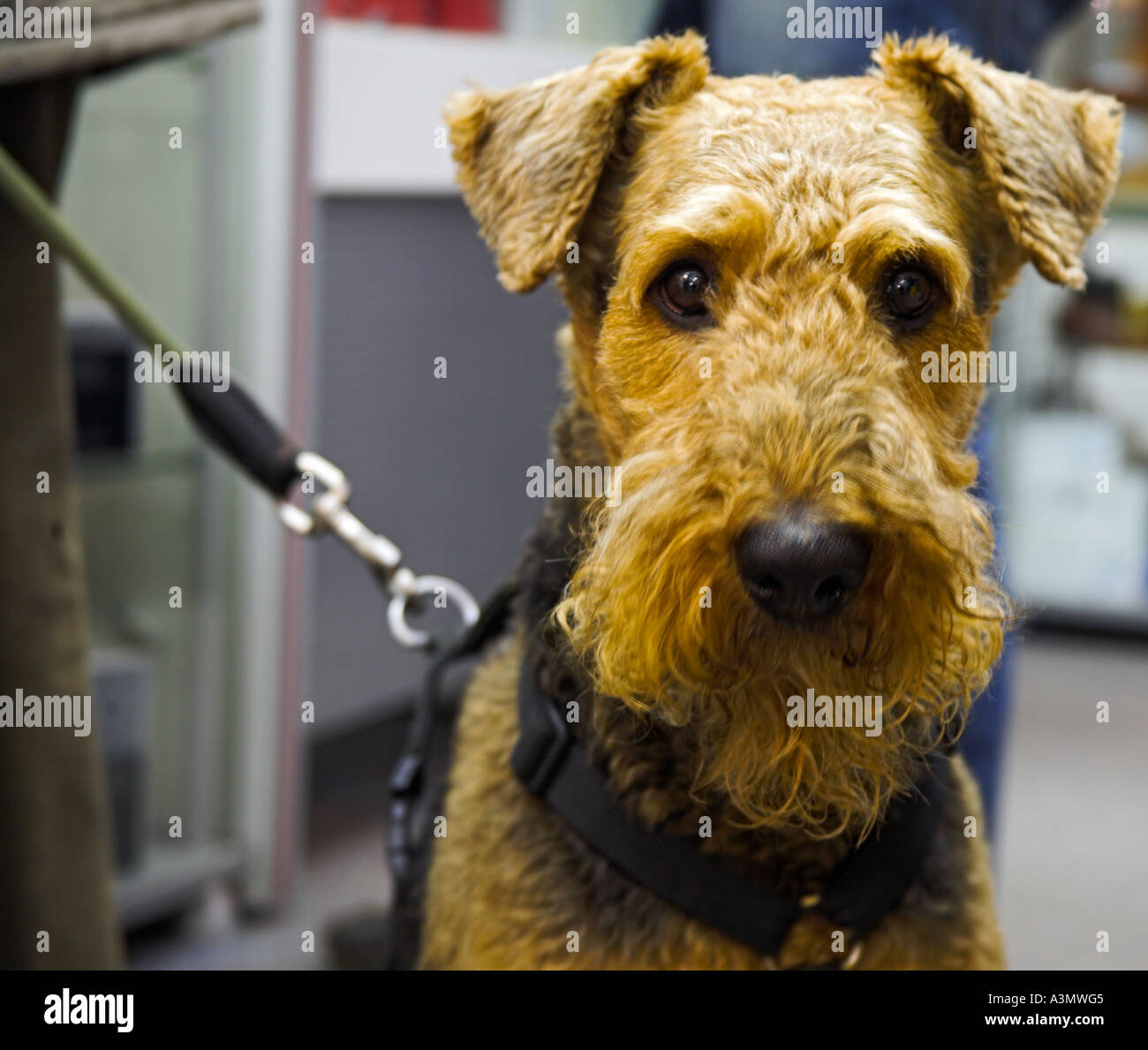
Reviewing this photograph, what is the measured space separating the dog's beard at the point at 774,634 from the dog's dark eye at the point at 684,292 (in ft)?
0.40

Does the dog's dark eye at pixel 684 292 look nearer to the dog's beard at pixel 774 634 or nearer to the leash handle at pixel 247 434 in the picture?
the dog's beard at pixel 774 634

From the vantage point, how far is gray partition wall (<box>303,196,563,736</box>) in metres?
2.77

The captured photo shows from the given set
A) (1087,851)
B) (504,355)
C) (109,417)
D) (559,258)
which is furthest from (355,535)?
(1087,851)

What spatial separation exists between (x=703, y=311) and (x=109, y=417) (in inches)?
65.0

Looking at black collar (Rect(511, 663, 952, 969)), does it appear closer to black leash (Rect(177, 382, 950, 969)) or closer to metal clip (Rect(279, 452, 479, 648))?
black leash (Rect(177, 382, 950, 969))

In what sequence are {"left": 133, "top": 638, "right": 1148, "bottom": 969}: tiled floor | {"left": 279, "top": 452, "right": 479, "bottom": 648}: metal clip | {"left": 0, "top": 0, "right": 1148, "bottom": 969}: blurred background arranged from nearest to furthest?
{"left": 279, "top": 452, "right": 479, "bottom": 648}: metal clip < {"left": 0, "top": 0, "right": 1148, "bottom": 969}: blurred background < {"left": 133, "top": 638, "right": 1148, "bottom": 969}: tiled floor

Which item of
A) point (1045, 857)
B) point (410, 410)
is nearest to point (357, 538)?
point (410, 410)

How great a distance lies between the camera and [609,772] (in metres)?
1.26

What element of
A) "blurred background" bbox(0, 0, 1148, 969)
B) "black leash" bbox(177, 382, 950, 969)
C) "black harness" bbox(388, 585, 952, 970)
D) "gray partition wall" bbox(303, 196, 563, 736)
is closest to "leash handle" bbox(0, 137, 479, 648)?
"black leash" bbox(177, 382, 950, 969)

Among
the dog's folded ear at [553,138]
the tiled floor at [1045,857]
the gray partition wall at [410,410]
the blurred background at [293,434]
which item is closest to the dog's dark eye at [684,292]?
the dog's folded ear at [553,138]

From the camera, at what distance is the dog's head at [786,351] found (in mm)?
1045

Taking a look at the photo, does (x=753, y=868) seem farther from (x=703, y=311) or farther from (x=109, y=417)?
(x=109, y=417)

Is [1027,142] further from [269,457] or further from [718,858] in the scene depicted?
[269,457]

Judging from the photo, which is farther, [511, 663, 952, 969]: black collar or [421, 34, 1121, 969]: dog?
[511, 663, 952, 969]: black collar
